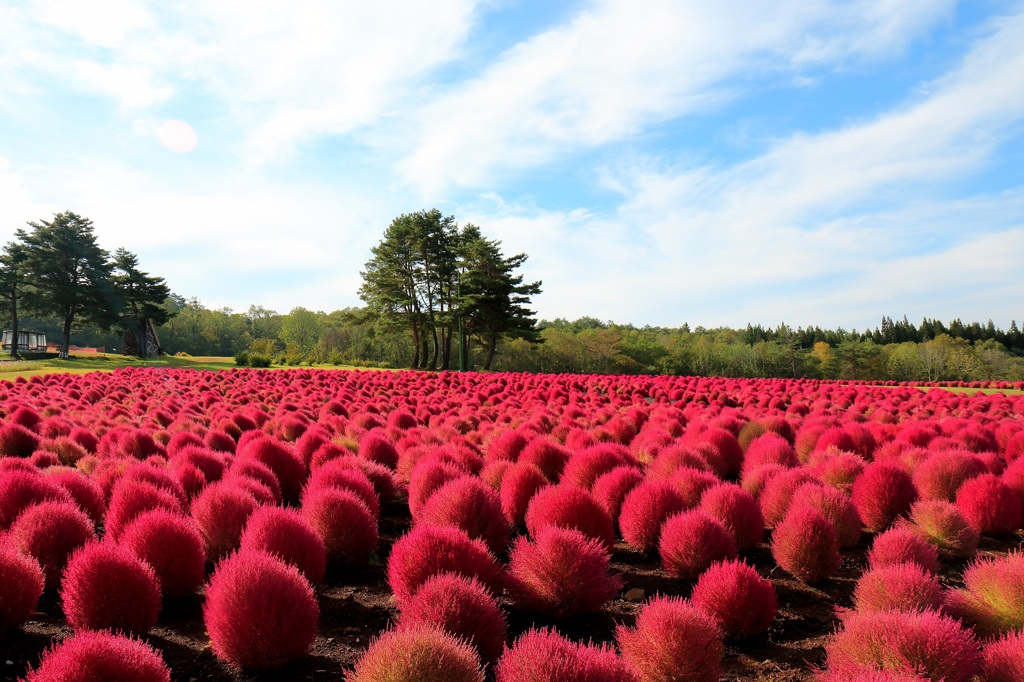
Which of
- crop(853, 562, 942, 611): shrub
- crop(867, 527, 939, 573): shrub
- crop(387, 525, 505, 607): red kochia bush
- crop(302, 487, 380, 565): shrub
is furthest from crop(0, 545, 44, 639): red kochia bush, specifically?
crop(867, 527, 939, 573): shrub

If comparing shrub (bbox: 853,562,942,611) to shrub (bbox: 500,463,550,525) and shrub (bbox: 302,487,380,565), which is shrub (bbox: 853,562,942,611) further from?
shrub (bbox: 302,487,380,565)

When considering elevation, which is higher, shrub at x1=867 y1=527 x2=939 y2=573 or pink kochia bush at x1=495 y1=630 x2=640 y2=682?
pink kochia bush at x1=495 y1=630 x2=640 y2=682

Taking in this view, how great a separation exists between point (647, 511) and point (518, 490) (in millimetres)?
1319

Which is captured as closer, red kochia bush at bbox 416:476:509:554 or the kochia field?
the kochia field

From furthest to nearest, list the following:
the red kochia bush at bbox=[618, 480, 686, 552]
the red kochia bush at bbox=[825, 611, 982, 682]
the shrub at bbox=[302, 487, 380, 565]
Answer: the red kochia bush at bbox=[618, 480, 686, 552] → the shrub at bbox=[302, 487, 380, 565] → the red kochia bush at bbox=[825, 611, 982, 682]

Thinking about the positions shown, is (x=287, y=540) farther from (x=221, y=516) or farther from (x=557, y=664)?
(x=557, y=664)

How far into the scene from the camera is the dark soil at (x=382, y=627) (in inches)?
125

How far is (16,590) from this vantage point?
338cm

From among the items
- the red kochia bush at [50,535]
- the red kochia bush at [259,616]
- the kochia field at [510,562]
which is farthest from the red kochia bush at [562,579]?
the red kochia bush at [50,535]

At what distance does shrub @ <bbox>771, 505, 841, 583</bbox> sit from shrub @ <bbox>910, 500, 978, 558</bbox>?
1.15 metres

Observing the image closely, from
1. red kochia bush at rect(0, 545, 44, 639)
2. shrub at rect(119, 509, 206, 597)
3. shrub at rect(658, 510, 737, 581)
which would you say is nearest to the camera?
red kochia bush at rect(0, 545, 44, 639)

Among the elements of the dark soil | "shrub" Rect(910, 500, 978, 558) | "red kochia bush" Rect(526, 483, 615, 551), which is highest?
"red kochia bush" Rect(526, 483, 615, 551)

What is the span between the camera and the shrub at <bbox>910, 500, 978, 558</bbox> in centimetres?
500

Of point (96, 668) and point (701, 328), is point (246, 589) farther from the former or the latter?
point (701, 328)
